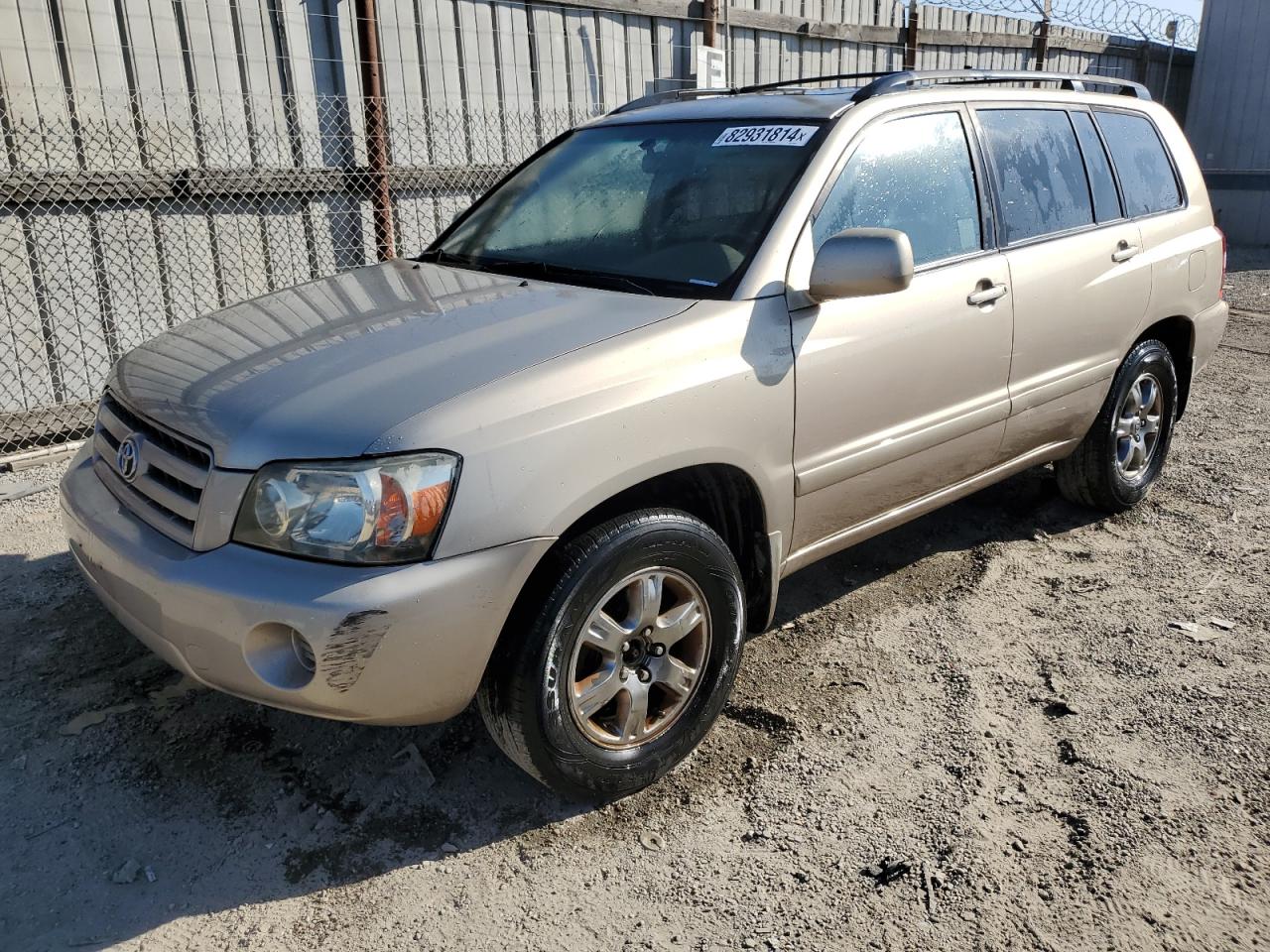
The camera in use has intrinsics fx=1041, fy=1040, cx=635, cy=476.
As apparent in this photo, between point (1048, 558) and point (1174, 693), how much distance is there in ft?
3.73

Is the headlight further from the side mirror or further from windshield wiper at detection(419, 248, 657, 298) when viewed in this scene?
the side mirror

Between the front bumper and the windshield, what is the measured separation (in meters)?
1.14

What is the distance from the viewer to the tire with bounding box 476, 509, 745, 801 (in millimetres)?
2580

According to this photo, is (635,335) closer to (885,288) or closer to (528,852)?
(885,288)

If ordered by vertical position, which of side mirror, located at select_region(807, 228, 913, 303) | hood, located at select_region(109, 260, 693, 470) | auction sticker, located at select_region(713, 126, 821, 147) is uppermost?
auction sticker, located at select_region(713, 126, 821, 147)

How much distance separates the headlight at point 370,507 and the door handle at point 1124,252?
317 centimetres

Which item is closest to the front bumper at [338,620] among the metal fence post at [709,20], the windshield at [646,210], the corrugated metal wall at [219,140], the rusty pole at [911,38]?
the windshield at [646,210]

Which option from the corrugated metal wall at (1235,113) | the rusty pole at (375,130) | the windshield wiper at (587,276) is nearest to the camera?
the windshield wiper at (587,276)

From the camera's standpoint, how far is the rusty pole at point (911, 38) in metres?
10.7

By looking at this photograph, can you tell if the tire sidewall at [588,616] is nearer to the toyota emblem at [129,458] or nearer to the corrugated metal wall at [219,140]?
the toyota emblem at [129,458]

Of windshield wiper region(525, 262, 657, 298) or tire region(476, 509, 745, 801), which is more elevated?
windshield wiper region(525, 262, 657, 298)

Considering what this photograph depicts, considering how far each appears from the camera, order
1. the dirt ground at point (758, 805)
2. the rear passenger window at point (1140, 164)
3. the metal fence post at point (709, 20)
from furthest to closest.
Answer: the metal fence post at point (709, 20)
the rear passenger window at point (1140, 164)
the dirt ground at point (758, 805)

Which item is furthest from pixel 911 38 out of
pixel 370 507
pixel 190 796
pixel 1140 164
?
pixel 190 796

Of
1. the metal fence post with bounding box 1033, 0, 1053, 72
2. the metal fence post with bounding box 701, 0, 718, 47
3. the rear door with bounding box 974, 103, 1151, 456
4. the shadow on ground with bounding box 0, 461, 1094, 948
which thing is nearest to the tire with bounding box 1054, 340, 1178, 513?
the rear door with bounding box 974, 103, 1151, 456
